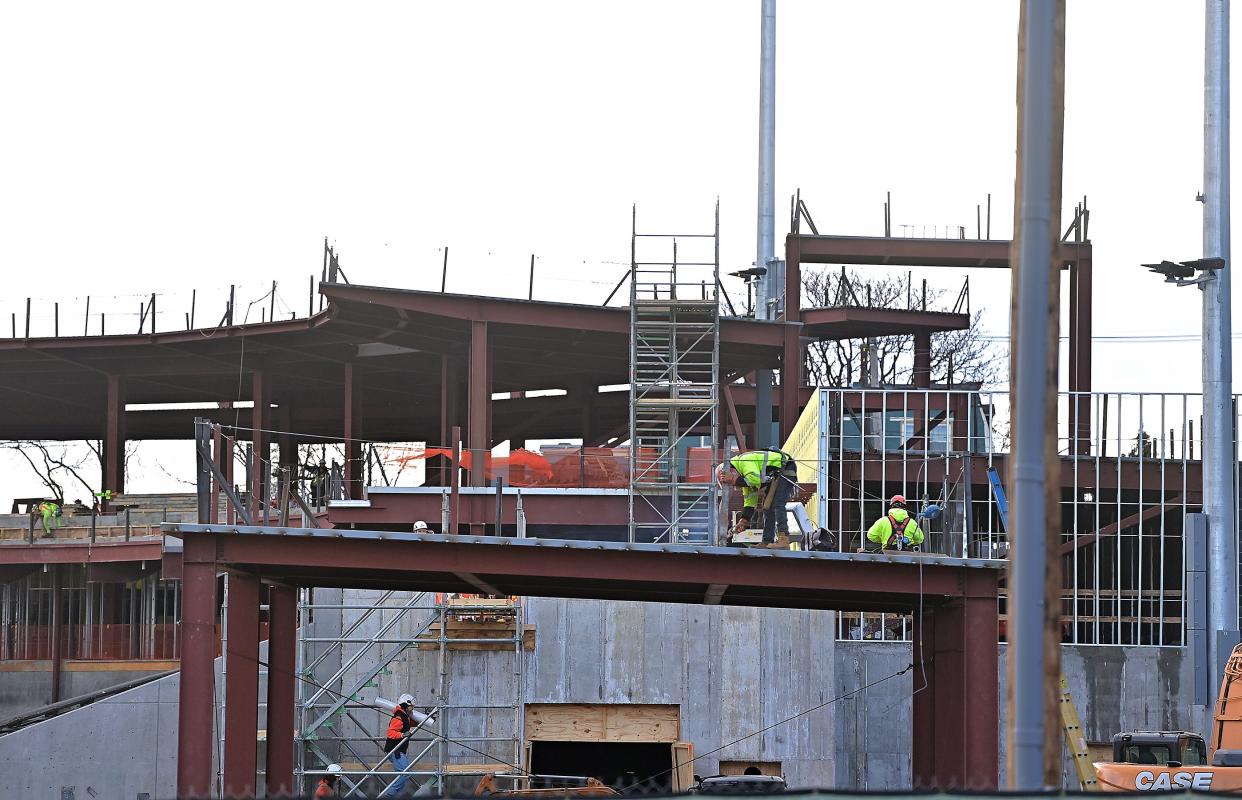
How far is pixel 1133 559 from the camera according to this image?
34.7 m

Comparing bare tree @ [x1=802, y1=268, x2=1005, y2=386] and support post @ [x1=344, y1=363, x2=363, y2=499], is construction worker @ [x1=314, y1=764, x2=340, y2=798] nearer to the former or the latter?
support post @ [x1=344, y1=363, x2=363, y2=499]

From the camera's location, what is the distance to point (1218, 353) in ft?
80.3

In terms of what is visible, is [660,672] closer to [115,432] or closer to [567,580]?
[567,580]

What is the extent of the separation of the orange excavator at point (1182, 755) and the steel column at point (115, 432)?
34.8 metres

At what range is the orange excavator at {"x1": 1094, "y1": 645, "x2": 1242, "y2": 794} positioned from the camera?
2205 cm

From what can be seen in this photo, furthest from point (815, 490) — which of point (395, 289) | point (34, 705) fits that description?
point (34, 705)

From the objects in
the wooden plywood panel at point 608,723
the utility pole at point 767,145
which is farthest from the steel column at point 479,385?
the wooden plywood panel at point 608,723

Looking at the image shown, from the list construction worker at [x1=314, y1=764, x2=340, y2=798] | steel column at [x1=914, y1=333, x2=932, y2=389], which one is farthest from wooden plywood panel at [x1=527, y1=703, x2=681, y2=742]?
steel column at [x1=914, y1=333, x2=932, y2=389]

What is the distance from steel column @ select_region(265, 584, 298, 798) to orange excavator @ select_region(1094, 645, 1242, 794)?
1179cm

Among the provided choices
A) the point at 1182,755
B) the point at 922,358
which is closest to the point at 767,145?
the point at 922,358

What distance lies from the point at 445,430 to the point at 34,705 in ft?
48.7

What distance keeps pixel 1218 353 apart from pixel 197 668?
51.0 feet

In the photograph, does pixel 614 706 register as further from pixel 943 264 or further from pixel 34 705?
pixel 34 705

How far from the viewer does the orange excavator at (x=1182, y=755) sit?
22047mm
